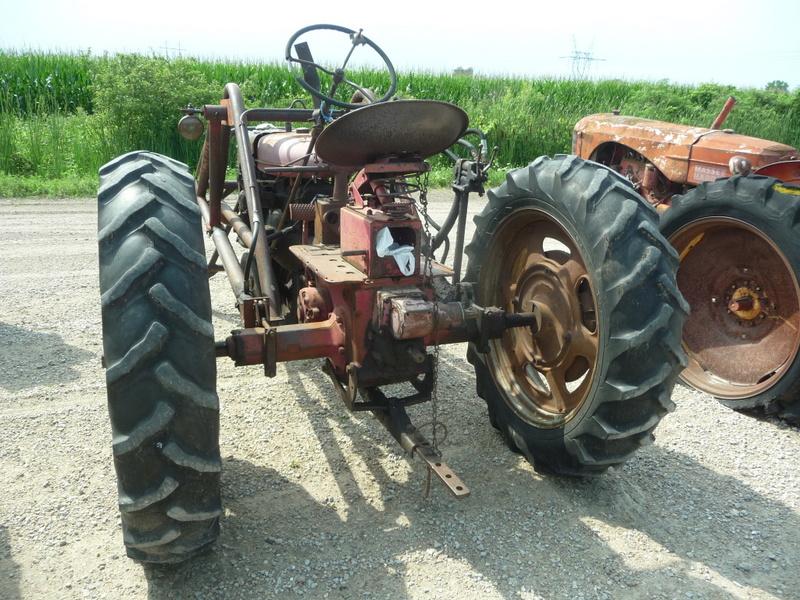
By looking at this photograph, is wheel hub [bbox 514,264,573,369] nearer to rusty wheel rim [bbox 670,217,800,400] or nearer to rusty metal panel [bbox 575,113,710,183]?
rusty wheel rim [bbox 670,217,800,400]

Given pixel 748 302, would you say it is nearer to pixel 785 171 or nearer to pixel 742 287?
pixel 742 287

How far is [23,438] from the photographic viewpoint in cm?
345

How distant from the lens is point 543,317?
3266 millimetres

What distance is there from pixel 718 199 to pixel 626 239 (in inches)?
82.8

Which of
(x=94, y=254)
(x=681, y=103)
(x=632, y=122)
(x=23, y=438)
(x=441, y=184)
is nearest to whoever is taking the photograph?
(x=23, y=438)

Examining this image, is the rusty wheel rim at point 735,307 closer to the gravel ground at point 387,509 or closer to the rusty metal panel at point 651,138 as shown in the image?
the gravel ground at point 387,509

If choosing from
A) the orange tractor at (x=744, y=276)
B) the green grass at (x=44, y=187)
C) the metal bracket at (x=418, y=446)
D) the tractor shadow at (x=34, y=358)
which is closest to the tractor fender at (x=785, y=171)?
the orange tractor at (x=744, y=276)

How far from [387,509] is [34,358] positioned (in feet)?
9.18

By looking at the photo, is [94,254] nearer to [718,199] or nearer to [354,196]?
[354,196]

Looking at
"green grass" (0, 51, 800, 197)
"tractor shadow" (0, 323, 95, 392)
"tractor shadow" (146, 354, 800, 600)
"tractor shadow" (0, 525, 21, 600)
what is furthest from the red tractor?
"green grass" (0, 51, 800, 197)

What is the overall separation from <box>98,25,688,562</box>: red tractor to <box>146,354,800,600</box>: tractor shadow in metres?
0.24

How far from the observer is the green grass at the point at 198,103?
1211 cm

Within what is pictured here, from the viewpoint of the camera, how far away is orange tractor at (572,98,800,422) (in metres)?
4.11

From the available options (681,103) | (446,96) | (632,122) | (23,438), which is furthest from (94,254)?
(681,103)
